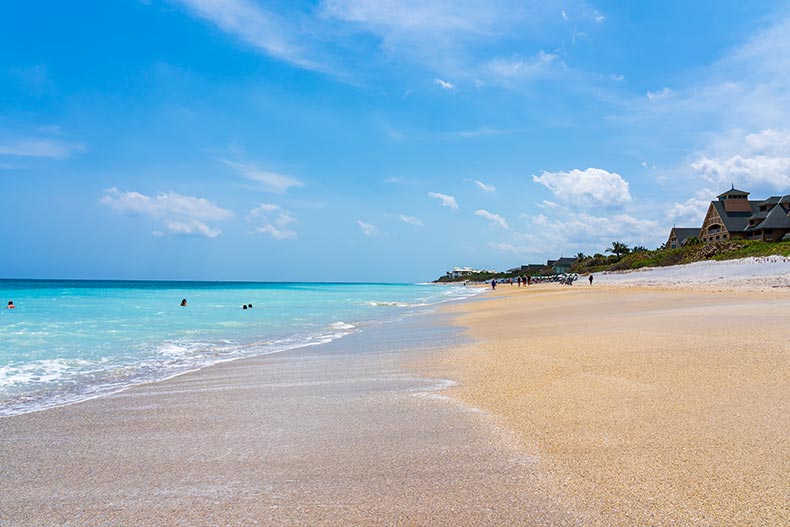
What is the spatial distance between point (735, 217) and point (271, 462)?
78.6 meters

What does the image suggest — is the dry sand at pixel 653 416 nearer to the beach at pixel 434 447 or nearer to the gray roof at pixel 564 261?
the beach at pixel 434 447

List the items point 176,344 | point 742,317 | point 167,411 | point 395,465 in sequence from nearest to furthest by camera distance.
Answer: point 395,465 < point 167,411 < point 742,317 < point 176,344

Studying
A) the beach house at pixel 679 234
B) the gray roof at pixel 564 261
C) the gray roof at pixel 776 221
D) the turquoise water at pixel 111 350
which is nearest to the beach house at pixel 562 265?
the gray roof at pixel 564 261

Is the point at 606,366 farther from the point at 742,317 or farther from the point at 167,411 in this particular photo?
the point at 742,317

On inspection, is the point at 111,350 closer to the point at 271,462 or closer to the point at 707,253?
the point at 271,462

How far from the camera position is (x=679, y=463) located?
3.30m

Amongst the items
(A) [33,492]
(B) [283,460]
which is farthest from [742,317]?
(A) [33,492]

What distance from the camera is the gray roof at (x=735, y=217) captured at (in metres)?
62.9

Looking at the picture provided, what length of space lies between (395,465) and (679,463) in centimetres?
201

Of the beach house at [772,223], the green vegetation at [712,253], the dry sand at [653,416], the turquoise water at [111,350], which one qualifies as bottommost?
the turquoise water at [111,350]

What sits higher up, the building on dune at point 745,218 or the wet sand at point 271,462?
the building on dune at point 745,218

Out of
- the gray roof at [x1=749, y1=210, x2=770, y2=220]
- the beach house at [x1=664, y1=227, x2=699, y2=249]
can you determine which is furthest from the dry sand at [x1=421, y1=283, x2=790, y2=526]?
the beach house at [x1=664, y1=227, x2=699, y2=249]

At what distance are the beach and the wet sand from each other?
18mm

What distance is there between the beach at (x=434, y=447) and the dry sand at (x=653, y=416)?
2cm
